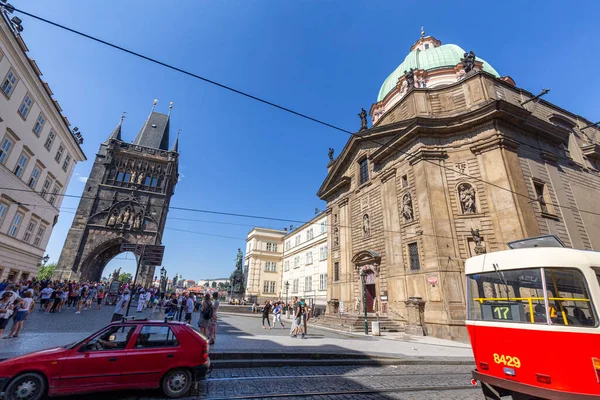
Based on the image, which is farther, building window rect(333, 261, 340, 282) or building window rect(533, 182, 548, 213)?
building window rect(333, 261, 340, 282)

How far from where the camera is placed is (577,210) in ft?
58.3

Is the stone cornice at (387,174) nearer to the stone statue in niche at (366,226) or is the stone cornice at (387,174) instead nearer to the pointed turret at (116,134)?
the stone statue in niche at (366,226)

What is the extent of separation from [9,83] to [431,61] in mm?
35123

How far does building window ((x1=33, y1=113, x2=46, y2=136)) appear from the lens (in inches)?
817

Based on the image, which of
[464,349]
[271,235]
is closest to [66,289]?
[464,349]

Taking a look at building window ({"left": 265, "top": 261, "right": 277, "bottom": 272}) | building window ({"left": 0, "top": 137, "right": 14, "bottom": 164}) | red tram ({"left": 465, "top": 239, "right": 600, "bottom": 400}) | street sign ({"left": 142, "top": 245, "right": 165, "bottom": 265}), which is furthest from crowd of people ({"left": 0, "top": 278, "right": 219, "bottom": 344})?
building window ({"left": 265, "top": 261, "right": 277, "bottom": 272})

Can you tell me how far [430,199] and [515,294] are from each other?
502 inches

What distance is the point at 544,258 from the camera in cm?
455

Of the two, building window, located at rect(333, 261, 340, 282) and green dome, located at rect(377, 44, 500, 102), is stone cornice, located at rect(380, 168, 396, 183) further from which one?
green dome, located at rect(377, 44, 500, 102)

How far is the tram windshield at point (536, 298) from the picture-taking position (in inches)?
163

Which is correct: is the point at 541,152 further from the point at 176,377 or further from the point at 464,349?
the point at 176,377

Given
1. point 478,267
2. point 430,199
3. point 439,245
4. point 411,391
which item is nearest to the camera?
point 478,267

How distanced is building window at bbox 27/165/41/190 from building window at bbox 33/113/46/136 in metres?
2.84

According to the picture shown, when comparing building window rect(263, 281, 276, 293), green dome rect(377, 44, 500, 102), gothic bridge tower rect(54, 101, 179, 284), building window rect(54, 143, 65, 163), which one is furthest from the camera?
building window rect(263, 281, 276, 293)
